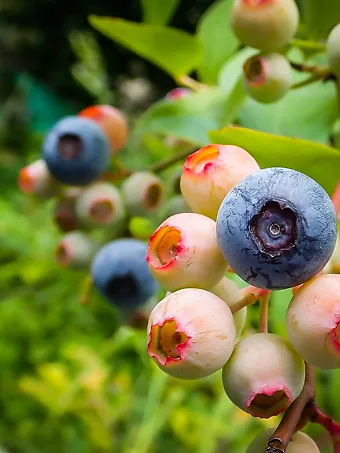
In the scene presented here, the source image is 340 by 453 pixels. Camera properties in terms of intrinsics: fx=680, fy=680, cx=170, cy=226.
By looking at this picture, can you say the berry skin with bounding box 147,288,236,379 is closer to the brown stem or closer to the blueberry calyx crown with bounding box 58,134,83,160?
the brown stem

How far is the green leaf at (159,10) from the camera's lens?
893mm

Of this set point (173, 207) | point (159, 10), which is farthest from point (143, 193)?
point (159, 10)

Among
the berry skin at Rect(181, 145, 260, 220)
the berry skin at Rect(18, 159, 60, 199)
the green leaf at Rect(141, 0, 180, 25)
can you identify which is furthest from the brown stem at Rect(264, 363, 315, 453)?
the green leaf at Rect(141, 0, 180, 25)

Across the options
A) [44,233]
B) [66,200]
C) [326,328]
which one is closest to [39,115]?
[44,233]

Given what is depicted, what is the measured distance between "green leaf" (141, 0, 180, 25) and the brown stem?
628 mm

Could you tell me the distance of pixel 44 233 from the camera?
7.30 ft

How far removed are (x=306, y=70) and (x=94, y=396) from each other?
1239 millimetres

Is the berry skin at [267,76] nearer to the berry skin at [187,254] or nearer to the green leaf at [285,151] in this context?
the green leaf at [285,151]

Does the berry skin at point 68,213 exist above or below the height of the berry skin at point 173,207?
below

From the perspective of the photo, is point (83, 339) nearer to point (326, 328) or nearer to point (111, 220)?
point (111, 220)

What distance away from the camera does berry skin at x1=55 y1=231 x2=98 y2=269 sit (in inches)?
31.5

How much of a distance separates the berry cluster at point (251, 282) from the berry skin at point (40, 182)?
44 cm

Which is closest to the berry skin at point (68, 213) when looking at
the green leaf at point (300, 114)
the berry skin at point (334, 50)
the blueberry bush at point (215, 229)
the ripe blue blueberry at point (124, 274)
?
the blueberry bush at point (215, 229)

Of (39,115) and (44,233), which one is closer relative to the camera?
(44,233)
